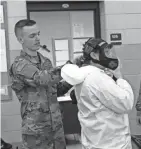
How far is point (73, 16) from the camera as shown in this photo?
4.57 metres

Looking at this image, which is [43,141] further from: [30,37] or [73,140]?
[73,140]

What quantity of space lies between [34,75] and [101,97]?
56 centimetres

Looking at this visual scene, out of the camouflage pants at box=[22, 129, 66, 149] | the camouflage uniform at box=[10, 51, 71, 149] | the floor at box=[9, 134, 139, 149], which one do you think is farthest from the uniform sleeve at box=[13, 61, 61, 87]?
the floor at box=[9, 134, 139, 149]

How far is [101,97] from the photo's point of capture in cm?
198

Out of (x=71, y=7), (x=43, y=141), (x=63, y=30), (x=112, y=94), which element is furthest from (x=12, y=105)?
(x=112, y=94)

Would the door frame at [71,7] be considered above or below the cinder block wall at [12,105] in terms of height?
above

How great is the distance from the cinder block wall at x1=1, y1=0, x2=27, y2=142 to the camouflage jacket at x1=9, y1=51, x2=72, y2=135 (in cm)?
168

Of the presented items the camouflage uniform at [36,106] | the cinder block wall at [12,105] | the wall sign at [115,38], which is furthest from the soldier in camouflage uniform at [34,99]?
the wall sign at [115,38]

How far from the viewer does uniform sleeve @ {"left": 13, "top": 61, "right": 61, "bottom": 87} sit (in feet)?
7.36

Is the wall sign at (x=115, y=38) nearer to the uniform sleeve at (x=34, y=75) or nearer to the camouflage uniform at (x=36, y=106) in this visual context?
the camouflage uniform at (x=36, y=106)

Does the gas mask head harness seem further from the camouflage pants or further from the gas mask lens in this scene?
the camouflage pants

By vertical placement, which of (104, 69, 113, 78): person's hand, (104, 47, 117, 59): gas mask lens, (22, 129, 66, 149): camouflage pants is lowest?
(22, 129, 66, 149): camouflage pants

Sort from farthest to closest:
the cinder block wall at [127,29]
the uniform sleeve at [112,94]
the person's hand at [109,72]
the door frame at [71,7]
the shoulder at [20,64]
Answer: the cinder block wall at [127,29]
the door frame at [71,7]
the shoulder at [20,64]
the person's hand at [109,72]
the uniform sleeve at [112,94]

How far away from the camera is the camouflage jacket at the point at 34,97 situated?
236 centimetres
